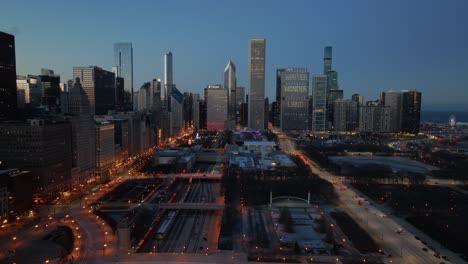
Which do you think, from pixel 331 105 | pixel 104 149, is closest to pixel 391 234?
pixel 104 149

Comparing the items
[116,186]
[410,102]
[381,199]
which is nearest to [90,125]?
[116,186]

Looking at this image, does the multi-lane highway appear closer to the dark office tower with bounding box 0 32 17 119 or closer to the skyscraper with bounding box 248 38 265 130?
the dark office tower with bounding box 0 32 17 119

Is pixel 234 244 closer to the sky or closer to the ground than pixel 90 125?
closer to the ground

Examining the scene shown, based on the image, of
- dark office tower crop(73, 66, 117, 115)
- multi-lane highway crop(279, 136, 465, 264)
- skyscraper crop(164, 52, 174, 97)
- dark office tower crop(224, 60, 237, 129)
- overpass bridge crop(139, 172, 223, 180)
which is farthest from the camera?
skyscraper crop(164, 52, 174, 97)

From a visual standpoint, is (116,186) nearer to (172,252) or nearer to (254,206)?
(254,206)

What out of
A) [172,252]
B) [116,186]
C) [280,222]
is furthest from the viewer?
[116,186]

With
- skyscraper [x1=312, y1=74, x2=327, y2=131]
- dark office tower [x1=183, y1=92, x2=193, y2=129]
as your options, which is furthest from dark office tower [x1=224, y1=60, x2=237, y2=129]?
skyscraper [x1=312, y1=74, x2=327, y2=131]

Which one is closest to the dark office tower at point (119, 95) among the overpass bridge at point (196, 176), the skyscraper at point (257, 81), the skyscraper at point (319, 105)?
the skyscraper at point (257, 81)
